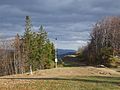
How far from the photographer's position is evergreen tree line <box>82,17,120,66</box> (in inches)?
3113

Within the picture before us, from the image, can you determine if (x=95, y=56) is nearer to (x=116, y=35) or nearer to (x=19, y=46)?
(x=116, y=35)

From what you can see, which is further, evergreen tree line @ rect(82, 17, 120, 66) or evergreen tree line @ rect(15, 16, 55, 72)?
evergreen tree line @ rect(82, 17, 120, 66)

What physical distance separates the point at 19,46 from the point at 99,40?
22.9m

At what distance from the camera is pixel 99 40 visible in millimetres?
84062

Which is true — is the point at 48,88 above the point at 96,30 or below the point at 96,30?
below

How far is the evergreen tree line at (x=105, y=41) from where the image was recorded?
7906 centimetres

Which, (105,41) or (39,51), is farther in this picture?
(105,41)

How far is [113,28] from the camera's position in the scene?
82938 mm

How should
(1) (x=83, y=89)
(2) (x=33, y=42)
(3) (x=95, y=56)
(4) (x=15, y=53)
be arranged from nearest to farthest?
(1) (x=83, y=89)
(2) (x=33, y=42)
(4) (x=15, y=53)
(3) (x=95, y=56)

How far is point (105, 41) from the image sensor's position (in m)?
82.7

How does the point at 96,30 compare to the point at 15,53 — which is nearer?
the point at 15,53

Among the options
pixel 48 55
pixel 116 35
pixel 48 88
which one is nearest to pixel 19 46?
pixel 48 55

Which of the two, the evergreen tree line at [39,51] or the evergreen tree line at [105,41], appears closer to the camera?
the evergreen tree line at [39,51]

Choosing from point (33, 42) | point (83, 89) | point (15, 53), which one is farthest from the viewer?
point (15, 53)
